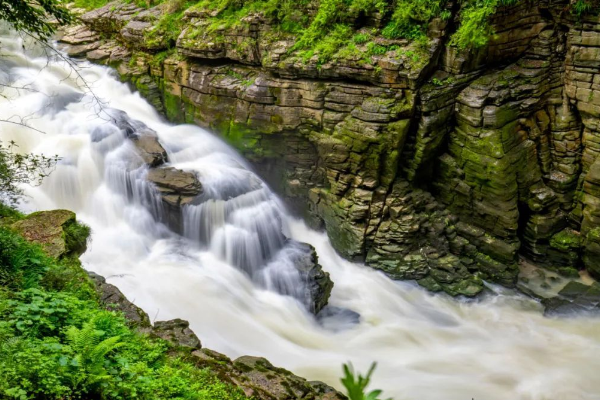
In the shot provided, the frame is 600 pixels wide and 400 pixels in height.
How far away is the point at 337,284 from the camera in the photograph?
11.9 meters

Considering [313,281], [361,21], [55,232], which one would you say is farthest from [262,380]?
[361,21]

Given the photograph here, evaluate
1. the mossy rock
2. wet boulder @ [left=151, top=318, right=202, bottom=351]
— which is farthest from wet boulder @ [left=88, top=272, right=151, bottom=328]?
the mossy rock

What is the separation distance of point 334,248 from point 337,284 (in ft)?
4.34

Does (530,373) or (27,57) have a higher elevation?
(27,57)

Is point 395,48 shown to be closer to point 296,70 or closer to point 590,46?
point 296,70

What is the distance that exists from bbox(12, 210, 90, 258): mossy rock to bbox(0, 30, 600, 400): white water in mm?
2037

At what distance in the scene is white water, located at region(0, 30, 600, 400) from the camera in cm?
866

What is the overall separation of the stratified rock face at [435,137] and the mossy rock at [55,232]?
6.27 metres

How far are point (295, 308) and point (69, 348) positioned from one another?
7.10m

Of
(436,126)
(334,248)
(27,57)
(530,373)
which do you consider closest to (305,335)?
(334,248)

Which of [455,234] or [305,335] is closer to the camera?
[305,335]

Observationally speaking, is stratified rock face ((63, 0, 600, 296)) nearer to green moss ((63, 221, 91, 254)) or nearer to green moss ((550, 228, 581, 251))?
green moss ((550, 228, 581, 251))

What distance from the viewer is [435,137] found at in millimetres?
11453

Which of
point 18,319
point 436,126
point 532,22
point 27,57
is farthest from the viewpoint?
point 27,57
